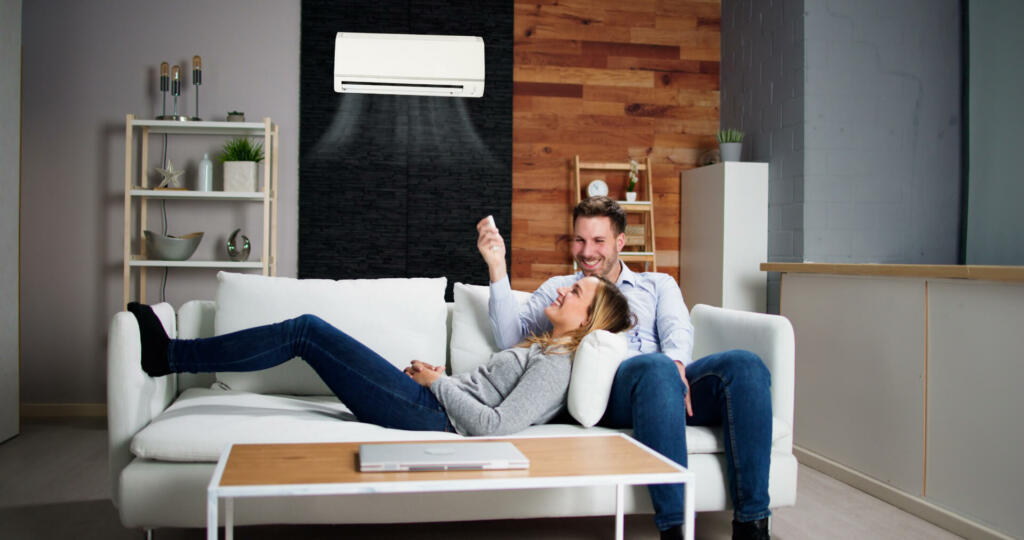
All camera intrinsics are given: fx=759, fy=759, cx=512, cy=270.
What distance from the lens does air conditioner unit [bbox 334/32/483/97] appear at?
2.61 meters

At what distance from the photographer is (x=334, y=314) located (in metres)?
2.58

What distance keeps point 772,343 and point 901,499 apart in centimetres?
90

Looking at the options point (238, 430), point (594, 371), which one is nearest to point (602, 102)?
point (594, 371)

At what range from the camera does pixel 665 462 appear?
1594mm

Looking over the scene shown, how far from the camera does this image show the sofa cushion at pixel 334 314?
2.54 m

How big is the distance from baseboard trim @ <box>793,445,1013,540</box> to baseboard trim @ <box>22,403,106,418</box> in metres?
3.70

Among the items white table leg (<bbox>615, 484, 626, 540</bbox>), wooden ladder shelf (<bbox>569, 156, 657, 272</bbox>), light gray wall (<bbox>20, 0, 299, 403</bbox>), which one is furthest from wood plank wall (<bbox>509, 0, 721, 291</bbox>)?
white table leg (<bbox>615, 484, 626, 540</bbox>)

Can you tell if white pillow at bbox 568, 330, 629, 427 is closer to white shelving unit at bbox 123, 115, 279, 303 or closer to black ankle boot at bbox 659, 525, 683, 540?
black ankle boot at bbox 659, 525, 683, 540

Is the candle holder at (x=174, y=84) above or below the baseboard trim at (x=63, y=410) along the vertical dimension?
above

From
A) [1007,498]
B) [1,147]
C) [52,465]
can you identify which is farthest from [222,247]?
[1007,498]

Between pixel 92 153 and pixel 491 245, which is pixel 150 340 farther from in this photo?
pixel 92 153

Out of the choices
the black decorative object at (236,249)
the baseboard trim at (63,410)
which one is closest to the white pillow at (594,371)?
the black decorative object at (236,249)

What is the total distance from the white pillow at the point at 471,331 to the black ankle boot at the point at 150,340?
0.93 metres

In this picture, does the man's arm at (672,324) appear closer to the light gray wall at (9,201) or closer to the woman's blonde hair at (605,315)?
the woman's blonde hair at (605,315)
